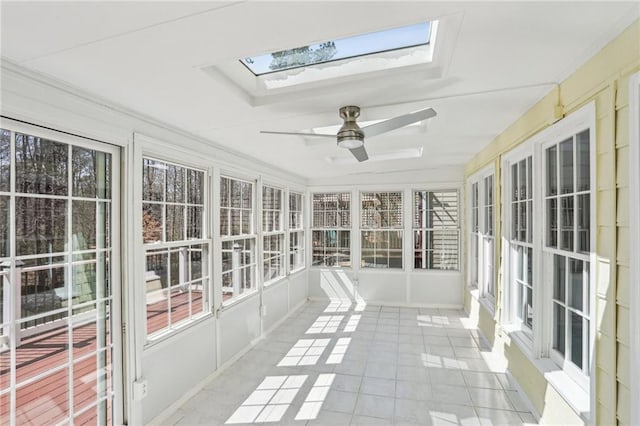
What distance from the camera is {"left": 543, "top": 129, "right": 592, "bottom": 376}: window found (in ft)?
6.65

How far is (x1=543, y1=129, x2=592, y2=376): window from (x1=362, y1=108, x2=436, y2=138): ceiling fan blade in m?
0.96

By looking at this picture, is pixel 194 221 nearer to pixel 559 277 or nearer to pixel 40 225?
pixel 40 225

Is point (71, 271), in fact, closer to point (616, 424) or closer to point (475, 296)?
point (616, 424)

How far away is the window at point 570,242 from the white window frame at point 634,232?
483 millimetres

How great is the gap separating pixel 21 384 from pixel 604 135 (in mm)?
3441

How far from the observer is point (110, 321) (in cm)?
230

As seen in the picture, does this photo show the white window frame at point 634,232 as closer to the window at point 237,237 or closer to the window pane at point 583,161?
the window pane at point 583,161

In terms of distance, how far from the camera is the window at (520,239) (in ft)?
9.59

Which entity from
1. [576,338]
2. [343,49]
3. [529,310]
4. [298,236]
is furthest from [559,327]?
[298,236]

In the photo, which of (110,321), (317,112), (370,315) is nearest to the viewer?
(110,321)

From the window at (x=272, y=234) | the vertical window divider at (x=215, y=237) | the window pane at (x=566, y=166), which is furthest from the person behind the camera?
the window at (x=272, y=234)

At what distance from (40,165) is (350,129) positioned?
197cm

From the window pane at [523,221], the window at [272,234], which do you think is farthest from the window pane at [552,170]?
the window at [272,234]

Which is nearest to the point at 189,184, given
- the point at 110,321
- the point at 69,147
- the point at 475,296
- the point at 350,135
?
the point at 69,147
